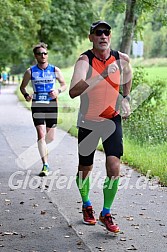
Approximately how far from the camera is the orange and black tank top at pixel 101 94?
20.4 feet

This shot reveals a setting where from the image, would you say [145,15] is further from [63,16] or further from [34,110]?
[63,16]

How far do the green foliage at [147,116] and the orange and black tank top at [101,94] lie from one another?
21.2ft

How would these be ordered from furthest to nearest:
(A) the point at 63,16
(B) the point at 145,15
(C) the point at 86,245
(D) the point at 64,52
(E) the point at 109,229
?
1. (D) the point at 64,52
2. (A) the point at 63,16
3. (B) the point at 145,15
4. (E) the point at 109,229
5. (C) the point at 86,245

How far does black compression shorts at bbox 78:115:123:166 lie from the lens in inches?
252

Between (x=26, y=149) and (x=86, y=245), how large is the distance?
7575mm

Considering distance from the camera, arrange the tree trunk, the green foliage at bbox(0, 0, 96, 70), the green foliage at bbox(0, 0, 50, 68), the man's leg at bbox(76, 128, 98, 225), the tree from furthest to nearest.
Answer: the green foliage at bbox(0, 0, 96, 70), the green foliage at bbox(0, 0, 50, 68), the tree trunk, the tree, the man's leg at bbox(76, 128, 98, 225)

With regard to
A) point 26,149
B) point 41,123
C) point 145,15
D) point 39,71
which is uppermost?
point 145,15

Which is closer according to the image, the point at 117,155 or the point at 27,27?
the point at 117,155

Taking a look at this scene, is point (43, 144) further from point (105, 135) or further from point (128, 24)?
point (128, 24)

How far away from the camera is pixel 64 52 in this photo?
43.1 meters

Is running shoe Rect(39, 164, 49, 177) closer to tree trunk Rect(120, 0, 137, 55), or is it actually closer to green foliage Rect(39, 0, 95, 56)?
tree trunk Rect(120, 0, 137, 55)

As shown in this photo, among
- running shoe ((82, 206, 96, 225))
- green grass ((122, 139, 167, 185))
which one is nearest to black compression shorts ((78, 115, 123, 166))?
running shoe ((82, 206, 96, 225))

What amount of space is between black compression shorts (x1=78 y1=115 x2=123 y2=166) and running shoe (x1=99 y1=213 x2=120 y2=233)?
2.20 ft

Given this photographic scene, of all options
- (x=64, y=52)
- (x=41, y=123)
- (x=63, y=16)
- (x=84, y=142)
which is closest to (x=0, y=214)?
(x=84, y=142)
